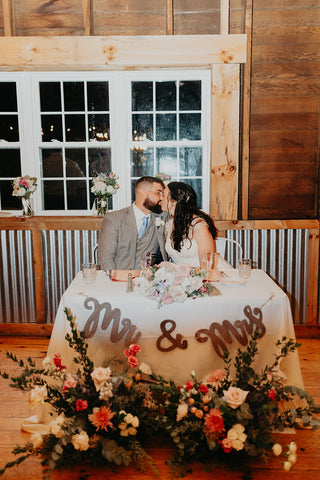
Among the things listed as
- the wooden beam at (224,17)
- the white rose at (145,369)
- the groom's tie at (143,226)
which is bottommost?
the white rose at (145,369)

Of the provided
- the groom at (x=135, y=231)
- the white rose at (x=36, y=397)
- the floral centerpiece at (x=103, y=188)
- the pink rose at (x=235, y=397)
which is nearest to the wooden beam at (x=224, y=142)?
the groom at (x=135, y=231)

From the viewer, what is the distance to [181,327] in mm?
2518

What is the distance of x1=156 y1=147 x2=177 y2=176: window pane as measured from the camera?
4258 millimetres

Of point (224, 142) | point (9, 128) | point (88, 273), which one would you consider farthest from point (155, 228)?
point (9, 128)

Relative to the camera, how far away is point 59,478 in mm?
2203

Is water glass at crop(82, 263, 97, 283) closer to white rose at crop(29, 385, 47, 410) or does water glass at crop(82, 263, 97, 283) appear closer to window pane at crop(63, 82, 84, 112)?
white rose at crop(29, 385, 47, 410)

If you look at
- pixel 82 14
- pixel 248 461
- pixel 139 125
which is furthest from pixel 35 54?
pixel 248 461

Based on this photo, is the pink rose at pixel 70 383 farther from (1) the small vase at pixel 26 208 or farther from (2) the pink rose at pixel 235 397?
(1) the small vase at pixel 26 208

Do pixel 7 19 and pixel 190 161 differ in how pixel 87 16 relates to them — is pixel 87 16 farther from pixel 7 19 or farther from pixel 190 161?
pixel 190 161

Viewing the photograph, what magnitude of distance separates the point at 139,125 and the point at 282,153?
1400 mm

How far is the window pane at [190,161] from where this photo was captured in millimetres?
4250

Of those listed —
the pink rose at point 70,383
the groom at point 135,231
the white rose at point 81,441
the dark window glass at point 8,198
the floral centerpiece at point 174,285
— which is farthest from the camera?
the dark window glass at point 8,198

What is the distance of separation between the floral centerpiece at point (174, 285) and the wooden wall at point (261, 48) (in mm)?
1893

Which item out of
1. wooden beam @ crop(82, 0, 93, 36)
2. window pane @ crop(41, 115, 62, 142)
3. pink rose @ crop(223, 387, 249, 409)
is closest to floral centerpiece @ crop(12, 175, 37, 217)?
window pane @ crop(41, 115, 62, 142)
